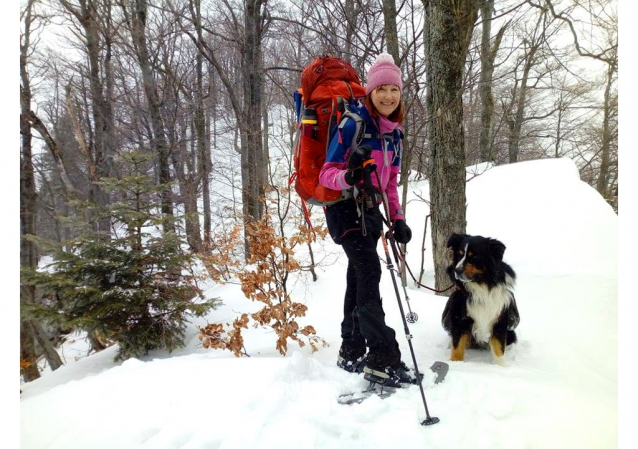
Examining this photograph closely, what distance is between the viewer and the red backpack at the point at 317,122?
2189 mm

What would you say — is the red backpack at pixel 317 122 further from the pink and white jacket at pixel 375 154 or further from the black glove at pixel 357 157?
the black glove at pixel 357 157

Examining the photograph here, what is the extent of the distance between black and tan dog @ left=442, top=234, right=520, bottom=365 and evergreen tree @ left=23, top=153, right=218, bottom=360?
133 inches

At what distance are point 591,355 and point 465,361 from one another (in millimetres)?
1071

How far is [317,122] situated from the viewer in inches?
86.6

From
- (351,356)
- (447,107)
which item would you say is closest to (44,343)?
(351,356)

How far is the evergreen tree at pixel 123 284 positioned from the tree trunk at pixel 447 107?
3468mm

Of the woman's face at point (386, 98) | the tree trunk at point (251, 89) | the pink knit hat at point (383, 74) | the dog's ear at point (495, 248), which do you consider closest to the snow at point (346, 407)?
the dog's ear at point (495, 248)

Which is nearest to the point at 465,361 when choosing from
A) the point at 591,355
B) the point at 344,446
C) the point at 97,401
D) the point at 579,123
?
the point at 591,355

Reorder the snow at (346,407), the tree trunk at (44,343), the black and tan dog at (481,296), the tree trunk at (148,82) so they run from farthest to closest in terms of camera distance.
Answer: the tree trunk at (148,82), the tree trunk at (44,343), the black and tan dog at (481,296), the snow at (346,407)

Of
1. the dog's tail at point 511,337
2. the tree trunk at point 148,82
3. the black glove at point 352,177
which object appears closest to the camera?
the black glove at point 352,177

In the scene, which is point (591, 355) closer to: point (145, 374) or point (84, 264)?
point (145, 374)

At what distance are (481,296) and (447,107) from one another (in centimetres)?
219

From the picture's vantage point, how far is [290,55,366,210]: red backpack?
7.18ft

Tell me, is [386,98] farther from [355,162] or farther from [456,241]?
[456,241]
